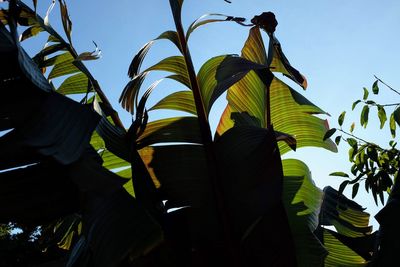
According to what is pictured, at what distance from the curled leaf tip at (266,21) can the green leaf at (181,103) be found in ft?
1.12

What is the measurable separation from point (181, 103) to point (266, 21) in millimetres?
408

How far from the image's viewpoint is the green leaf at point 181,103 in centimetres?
158

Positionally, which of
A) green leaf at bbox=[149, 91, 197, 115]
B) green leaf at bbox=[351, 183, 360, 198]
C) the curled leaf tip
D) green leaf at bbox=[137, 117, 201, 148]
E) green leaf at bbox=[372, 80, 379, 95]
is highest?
the curled leaf tip

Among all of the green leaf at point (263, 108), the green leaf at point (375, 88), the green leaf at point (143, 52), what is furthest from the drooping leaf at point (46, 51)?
the green leaf at point (375, 88)

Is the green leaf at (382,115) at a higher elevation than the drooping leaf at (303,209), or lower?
higher

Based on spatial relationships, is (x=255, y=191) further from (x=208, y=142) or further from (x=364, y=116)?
(x=364, y=116)

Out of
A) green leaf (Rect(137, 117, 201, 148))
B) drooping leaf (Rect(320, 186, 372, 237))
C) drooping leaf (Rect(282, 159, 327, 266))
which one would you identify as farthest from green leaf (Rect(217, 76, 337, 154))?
drooping leaf (Rect(320, 186, 372, 237))

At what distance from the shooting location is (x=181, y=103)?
1586mm

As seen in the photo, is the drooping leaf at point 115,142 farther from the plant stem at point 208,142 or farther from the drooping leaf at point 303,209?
the drooping leaf at point 303,209

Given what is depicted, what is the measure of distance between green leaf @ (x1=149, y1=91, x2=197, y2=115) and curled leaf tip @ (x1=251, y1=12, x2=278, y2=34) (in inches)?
13.4

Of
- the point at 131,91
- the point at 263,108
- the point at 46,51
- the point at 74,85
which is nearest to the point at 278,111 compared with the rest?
the point at 263,108

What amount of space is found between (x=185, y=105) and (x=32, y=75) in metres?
0.53

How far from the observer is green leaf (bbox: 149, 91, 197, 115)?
5.18 ft

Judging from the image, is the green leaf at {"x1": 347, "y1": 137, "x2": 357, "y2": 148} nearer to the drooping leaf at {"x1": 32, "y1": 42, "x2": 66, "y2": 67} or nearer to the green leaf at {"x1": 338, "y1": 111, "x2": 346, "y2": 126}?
the green leaf at {"x1": 338, "y1": 111, "x2": 346, "y2": 126}
